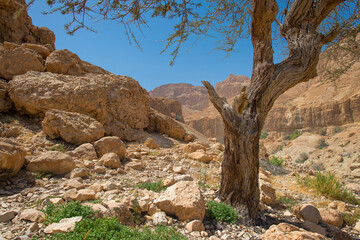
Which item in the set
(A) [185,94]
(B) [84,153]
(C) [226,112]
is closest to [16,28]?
(B) [84,153]

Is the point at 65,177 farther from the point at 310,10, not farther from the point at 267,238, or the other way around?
the point at 310,10

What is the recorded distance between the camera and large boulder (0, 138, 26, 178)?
2.61 metres

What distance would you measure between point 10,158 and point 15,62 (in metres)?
4.79

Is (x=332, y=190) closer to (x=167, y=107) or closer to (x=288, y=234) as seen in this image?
(x=288, y=234)

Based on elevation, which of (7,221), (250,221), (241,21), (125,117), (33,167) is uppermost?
(241,21)

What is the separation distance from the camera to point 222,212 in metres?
2.55

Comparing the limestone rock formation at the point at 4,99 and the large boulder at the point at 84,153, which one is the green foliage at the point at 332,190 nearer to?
the large boulder at the point at 84,153

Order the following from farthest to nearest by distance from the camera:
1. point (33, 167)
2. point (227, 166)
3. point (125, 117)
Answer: point (125, 117)
point (33, 167)
point (227, 166)

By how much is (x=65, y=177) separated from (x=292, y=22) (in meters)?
4.13

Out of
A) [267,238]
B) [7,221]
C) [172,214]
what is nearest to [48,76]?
[7,221]

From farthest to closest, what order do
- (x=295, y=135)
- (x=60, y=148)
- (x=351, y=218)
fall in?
1. (x=295, y=135)
2. (x=60, y=148)
3. (x=351, y=218)

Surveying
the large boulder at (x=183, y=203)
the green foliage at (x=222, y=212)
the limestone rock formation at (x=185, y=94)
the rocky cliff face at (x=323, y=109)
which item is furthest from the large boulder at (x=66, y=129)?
the limestone rock formation at (x=185, y=94)

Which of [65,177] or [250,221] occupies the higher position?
[65,177]

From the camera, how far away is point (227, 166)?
2.85 metres
